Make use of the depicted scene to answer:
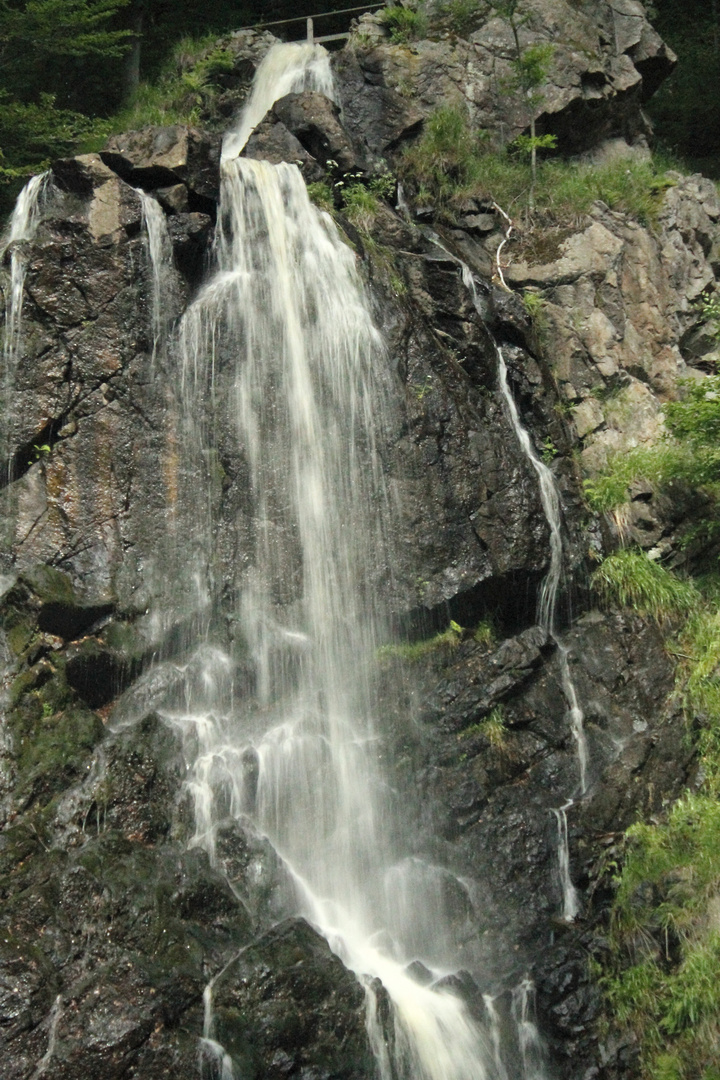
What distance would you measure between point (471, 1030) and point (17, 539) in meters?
5.43

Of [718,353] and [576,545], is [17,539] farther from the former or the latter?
[718,353]

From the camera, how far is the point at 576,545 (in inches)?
385

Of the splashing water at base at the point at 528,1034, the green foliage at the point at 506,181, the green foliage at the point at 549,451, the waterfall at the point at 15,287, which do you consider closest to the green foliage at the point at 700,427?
the green foliage at the point at 549,451

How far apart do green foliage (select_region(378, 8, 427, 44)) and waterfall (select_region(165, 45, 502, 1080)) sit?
540 cm

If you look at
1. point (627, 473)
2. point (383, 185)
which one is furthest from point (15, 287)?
point (627, 473)

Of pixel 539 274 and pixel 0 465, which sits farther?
pixel 539 274

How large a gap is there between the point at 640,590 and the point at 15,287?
687cm

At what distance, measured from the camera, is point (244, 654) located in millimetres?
8695

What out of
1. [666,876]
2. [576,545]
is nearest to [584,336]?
[576,545]

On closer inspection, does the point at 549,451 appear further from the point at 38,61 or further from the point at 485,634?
the point at 38,61

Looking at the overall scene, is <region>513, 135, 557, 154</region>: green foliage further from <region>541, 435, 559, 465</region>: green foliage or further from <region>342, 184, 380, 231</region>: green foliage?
<region>541, 435, 559, 465</region>: green foliage

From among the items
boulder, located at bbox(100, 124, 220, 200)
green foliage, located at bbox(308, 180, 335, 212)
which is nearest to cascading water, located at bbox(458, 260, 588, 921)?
green foliage, located at bbox(308, 180, 335, 212)

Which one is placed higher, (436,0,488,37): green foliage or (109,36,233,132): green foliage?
(436,0,488,37): green foliage

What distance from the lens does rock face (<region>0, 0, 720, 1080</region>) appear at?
20.5 ft
